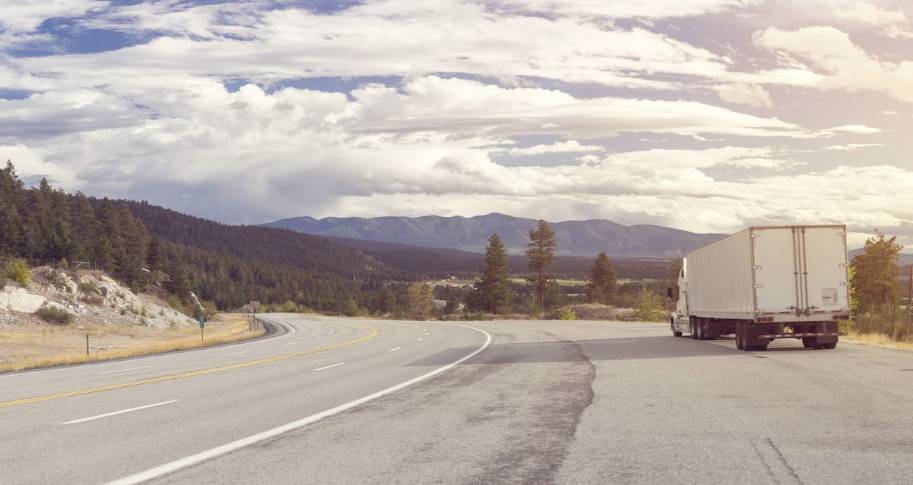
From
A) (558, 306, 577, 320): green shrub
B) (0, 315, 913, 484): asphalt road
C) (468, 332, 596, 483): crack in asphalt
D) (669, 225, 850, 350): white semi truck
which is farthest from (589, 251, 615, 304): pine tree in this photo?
(468, 332, 596, 483): crack in asphalt

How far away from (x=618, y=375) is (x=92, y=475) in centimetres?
1153

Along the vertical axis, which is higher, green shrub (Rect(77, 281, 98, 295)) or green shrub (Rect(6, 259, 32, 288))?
green shrub (Rect(6, 259, 32, 288))

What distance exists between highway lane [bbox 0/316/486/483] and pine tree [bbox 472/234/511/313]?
87.7 meters

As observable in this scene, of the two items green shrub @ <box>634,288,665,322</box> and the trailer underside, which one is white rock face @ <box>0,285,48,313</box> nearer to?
green shrub @ <box>634,288,665,322</box>

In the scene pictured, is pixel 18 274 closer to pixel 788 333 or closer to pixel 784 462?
pixel 788 333

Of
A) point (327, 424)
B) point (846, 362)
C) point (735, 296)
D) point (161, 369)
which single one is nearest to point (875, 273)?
point (735, 296)

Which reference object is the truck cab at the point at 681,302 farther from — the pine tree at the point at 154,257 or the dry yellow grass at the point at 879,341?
the pine tree at the point at 154,257

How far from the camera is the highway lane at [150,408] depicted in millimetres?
8539

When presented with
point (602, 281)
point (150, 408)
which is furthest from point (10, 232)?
point (150, 408)

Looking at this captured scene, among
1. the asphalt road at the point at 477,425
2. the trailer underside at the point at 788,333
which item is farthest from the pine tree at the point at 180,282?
the asphalt road at the point at 477,425

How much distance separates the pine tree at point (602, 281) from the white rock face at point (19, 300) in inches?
2835

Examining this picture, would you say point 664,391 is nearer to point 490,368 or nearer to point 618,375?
point 618,375

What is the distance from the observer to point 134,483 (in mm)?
7254

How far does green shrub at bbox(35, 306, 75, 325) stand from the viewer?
70594mm
